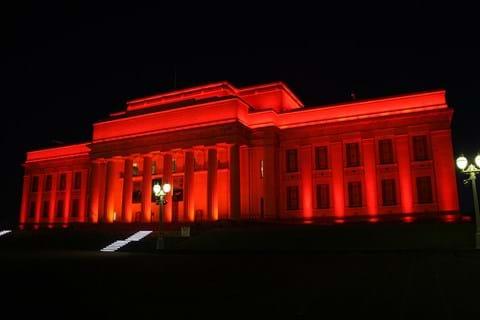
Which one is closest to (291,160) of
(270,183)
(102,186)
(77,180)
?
(270,183)

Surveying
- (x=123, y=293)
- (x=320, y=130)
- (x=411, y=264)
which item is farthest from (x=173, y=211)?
(x=123, y=293)

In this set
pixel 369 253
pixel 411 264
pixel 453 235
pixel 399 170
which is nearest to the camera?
pixel 411 264

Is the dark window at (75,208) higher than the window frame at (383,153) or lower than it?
lower

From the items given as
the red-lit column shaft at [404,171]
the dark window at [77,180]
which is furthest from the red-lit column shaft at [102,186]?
the red-lit column shaft at [404,171]

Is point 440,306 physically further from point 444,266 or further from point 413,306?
point 444,266

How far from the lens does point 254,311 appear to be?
7.35m

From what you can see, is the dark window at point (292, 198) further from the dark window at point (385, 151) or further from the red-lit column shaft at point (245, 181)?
the dark window at point (385, 151)

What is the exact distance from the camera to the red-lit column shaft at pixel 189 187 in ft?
127

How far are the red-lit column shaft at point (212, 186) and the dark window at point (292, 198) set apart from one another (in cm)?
674

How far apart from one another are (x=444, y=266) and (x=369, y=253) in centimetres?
635

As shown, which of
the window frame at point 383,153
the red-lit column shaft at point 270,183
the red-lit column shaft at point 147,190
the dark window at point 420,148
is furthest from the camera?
the red-lit column shaft at point 147,190

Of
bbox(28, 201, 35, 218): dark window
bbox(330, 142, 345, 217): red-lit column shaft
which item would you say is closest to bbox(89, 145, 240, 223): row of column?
bbox(330, 142, 345, 217): red-lit column shaft

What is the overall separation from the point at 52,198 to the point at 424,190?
42.9m

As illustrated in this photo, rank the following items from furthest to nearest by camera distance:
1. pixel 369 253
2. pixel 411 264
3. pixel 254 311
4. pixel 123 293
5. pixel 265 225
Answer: pixel 265 225 → pixel 369 253 → pixel 411 264 → pixel 123 293 → pixel 254 311
